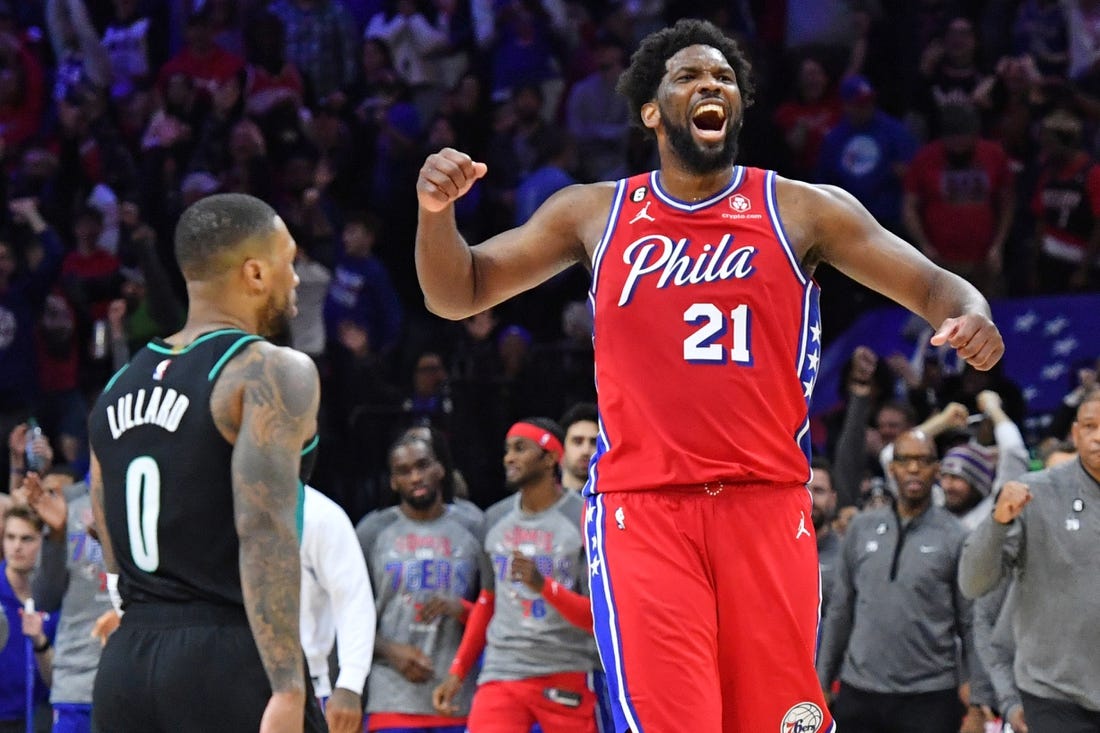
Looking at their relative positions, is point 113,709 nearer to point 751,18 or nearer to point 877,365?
point 877,365

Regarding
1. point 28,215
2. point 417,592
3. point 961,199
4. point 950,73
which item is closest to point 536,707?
point 417,592

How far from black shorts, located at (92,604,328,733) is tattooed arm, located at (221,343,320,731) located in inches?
3.1

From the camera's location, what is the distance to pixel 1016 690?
25.3 feet

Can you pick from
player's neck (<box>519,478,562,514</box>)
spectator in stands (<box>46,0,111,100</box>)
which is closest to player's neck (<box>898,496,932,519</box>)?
player's neck (<box>519,478,562,514</box>)

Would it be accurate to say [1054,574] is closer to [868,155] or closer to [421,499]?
[421,499]

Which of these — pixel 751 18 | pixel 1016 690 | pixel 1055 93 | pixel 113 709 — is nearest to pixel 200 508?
pixel 113 709

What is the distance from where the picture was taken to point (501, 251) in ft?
15.4

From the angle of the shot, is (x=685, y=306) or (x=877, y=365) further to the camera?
(x=877, y=365)

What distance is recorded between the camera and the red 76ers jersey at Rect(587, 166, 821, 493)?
438 centimetres

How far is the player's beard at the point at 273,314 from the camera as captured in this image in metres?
4.39

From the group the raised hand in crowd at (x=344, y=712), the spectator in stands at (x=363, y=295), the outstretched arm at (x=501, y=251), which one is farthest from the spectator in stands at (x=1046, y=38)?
the outstretched arm at (x=501, y=251)

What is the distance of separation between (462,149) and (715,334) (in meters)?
9.52

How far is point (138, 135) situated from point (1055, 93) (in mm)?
7626

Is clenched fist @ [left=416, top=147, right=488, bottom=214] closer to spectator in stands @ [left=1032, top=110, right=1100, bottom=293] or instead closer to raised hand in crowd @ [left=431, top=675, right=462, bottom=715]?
raised hand in crowd @ [left=431, top=675, right=462, bottom=715]
